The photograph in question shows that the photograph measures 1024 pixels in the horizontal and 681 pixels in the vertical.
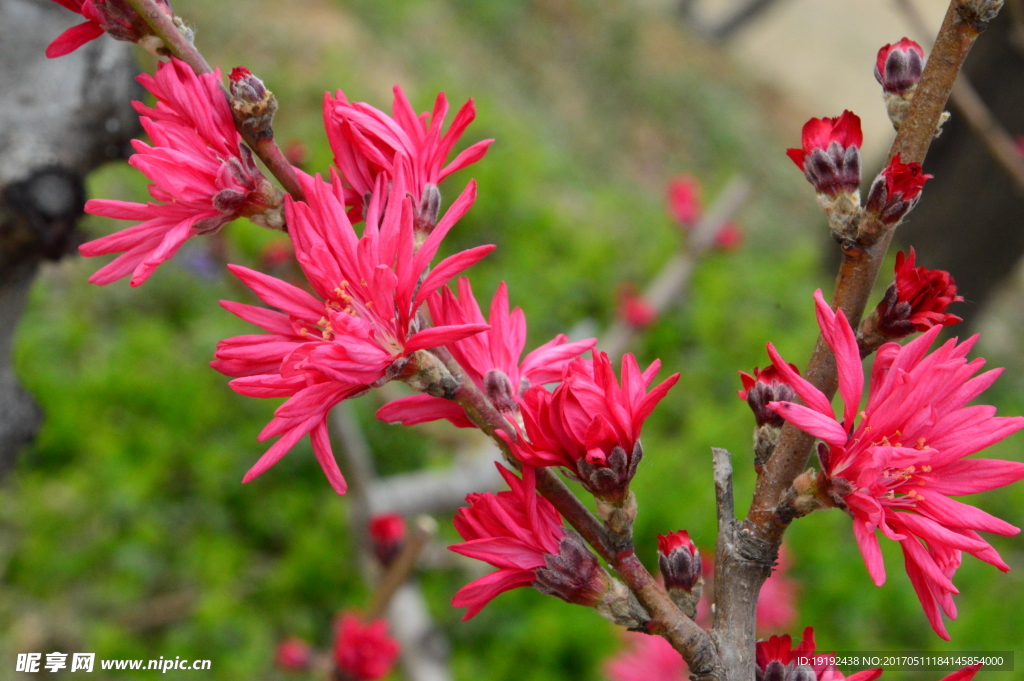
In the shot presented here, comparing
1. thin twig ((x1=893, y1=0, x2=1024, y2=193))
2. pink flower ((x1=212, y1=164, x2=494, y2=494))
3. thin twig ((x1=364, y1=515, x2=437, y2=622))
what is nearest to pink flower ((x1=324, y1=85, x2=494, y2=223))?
pink flower ((x1=212, y1=164, x2=494, y2=494))

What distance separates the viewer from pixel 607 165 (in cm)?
805

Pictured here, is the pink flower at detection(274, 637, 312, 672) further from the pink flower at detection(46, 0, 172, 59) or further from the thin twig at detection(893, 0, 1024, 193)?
the thin twig at detection(893, 0, 1024, 193)

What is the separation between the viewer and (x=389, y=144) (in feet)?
2.57

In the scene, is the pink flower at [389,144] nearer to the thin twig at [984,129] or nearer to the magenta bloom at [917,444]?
the magenta bloom at [917,444]

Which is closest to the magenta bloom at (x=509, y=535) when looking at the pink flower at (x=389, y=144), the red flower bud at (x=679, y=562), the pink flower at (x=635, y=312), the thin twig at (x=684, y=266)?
the red flower bud at (x=679, y=562)

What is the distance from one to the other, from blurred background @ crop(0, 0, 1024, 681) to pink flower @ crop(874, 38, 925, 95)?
1.33 meters

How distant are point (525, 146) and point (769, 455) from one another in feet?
14.7

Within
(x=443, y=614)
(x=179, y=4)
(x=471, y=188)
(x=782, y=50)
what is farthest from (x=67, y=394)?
Result: (x=782, y=50)

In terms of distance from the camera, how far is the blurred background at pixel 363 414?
2535mm

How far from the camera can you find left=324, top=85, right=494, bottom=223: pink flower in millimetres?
768

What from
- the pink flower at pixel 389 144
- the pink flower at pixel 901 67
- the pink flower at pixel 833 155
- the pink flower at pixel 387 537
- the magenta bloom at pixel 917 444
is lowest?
the pink flower at pixel 387 537

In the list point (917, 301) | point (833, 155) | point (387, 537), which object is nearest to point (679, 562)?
point (917, 301)

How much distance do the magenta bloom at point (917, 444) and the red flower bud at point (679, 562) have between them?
159mm

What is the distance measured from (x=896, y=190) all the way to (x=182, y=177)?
0.72 metres
